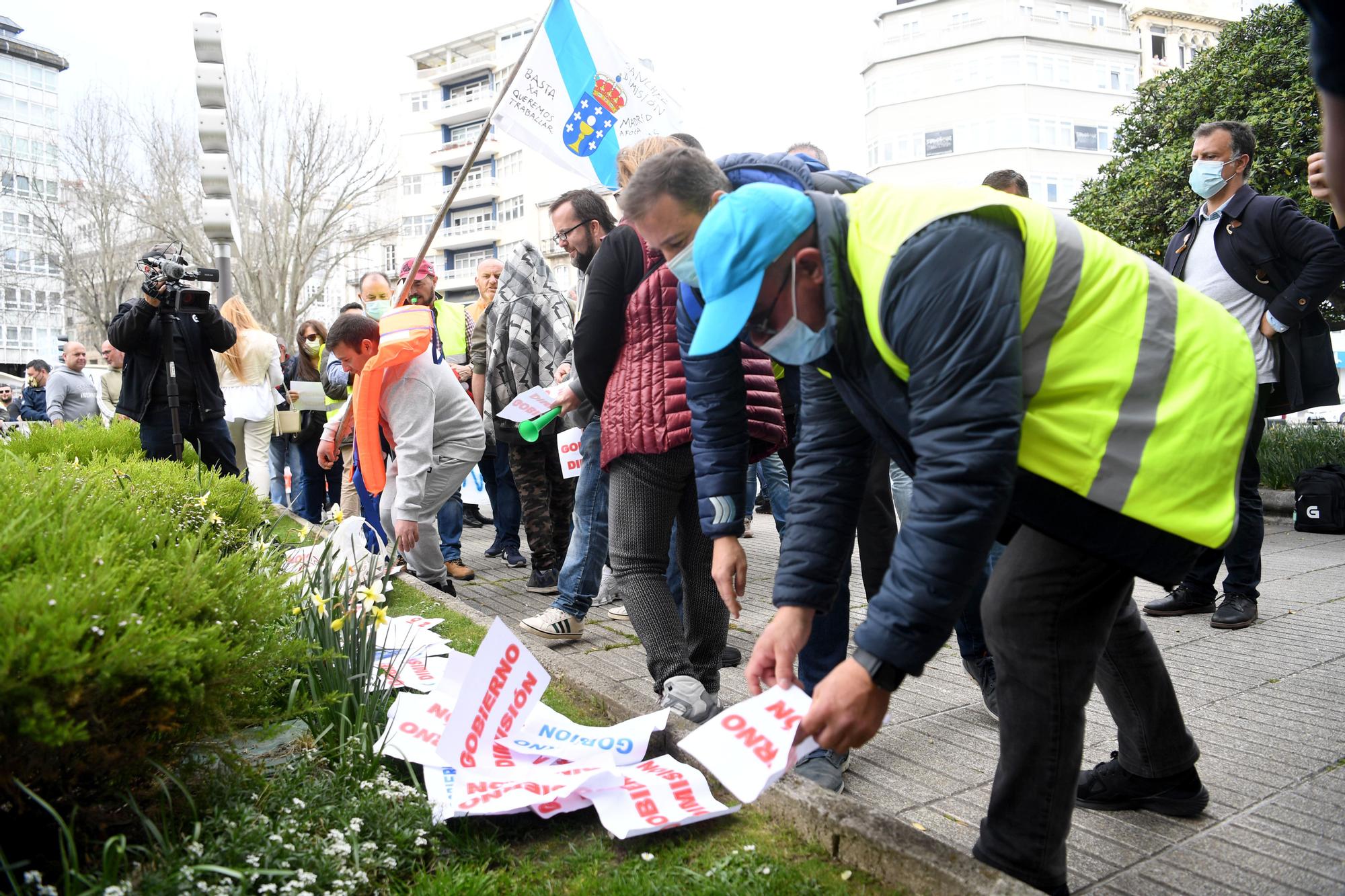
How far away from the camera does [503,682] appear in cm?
271

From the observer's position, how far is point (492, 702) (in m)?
2.69

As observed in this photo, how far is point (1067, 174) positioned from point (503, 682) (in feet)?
197

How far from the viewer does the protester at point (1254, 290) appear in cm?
490

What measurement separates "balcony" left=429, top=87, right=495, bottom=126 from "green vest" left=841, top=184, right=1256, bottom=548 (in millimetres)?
72492

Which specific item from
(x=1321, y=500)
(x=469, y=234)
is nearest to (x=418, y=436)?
(x=1321, y=500)

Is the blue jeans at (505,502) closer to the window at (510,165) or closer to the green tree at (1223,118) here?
the green tree at (1223,118)

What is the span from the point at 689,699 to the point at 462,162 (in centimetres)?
7053

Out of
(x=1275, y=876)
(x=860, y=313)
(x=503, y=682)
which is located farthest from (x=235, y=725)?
(x=1275, y=876)

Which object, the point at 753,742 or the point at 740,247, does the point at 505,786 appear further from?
the point at 740,247

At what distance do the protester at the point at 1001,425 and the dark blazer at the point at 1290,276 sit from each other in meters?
3.42

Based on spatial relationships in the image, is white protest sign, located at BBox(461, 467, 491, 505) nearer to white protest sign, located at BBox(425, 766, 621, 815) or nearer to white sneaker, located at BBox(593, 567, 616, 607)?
white sneaker, located at BBox(593, 567, 616, 607)

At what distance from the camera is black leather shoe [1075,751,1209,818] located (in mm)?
2771

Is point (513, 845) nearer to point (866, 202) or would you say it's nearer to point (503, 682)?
point (503, 682)

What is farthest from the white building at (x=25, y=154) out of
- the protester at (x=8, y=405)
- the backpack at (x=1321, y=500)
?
the backpack at (x=1321, y=500)
